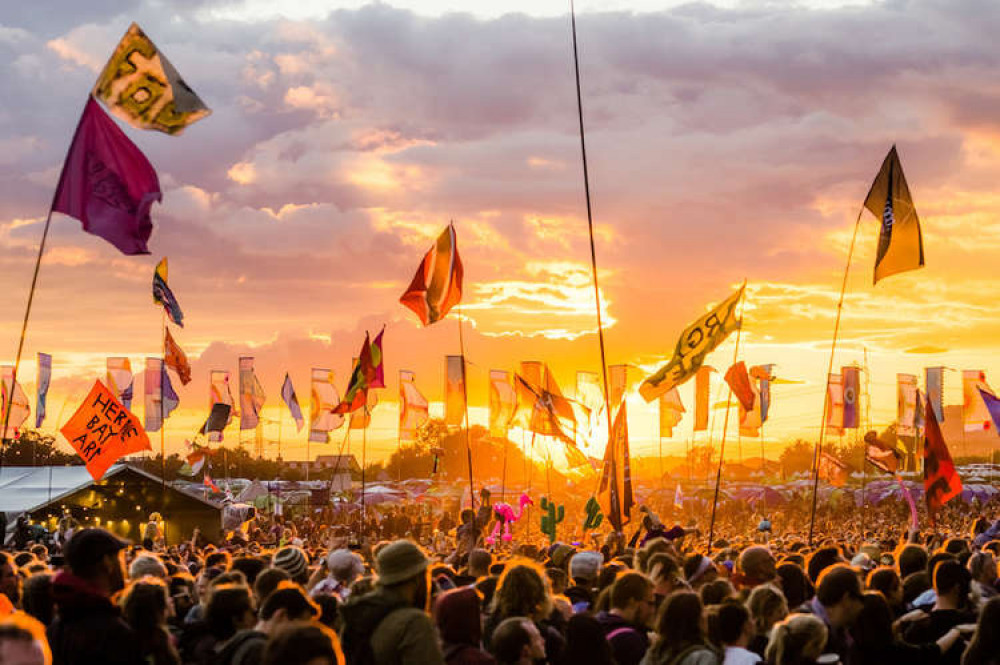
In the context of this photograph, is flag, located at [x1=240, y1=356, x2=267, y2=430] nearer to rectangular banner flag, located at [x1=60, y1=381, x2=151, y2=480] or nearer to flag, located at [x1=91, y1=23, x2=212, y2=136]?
rectangular banner flag, located at [x1=60, y1=381, x2=151, y2=480]

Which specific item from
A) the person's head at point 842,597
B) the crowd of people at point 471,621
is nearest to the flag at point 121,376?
the crowd of people at point 471,621

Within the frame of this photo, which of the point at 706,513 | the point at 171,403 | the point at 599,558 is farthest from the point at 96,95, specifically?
the point at 706,513

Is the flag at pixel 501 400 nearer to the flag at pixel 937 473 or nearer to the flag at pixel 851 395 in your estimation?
the flag at pixel 851 395

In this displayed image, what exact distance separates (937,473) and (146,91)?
12.8 m

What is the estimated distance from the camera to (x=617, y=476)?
61.2 ft

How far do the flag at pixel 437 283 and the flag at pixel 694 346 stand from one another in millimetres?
5235

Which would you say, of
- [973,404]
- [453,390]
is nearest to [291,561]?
[453,390]

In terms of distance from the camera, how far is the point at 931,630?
7695mm

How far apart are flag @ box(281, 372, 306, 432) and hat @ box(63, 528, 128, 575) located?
48438 millimetres

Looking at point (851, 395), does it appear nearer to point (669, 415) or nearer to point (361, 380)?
point (669, 415)

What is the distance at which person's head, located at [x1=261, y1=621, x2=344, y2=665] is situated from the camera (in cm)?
493

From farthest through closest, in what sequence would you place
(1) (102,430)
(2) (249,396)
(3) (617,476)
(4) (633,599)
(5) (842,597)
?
(2) (249,396) < (1) (102,430) < (3) (617,476) < (4) (633,599) < (5) (842,597)

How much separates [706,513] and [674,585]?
5950 centimetres

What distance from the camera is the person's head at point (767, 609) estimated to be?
24.9 feet
